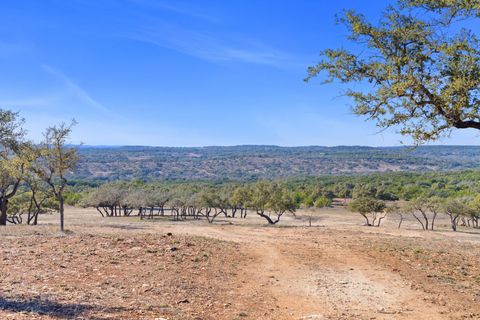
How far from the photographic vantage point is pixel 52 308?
884 cm

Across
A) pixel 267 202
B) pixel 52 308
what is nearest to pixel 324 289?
pixel 52 308

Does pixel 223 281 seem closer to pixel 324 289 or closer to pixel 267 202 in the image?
pixel 324 289

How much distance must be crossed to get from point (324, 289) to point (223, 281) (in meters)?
2.87

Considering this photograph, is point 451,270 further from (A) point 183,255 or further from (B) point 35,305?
(B) point 35,305

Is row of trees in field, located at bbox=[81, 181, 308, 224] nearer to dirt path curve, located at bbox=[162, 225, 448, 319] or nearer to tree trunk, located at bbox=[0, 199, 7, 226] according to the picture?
tree trunk, located at bbox=[0, 199, 7, 226]

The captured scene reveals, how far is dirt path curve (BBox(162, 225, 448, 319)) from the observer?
33.1 ft

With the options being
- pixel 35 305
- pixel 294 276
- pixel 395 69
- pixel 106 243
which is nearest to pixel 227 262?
pixel 294 276

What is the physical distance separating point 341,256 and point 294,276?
4.36 m

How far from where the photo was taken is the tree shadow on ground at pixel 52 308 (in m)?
8.48

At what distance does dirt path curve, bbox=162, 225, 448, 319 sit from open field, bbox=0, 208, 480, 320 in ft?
0.09

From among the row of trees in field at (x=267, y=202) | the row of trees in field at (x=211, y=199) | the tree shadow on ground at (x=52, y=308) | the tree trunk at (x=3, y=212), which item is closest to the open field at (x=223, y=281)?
the tree shadow on ground at (x=52, y=308)

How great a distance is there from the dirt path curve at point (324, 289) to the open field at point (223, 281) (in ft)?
0.09

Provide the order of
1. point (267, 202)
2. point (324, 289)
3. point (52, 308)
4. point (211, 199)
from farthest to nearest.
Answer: point (211, 199)
point (267, 202)
point (324, 289)
point (52, 308)

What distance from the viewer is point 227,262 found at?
50.4 ft
